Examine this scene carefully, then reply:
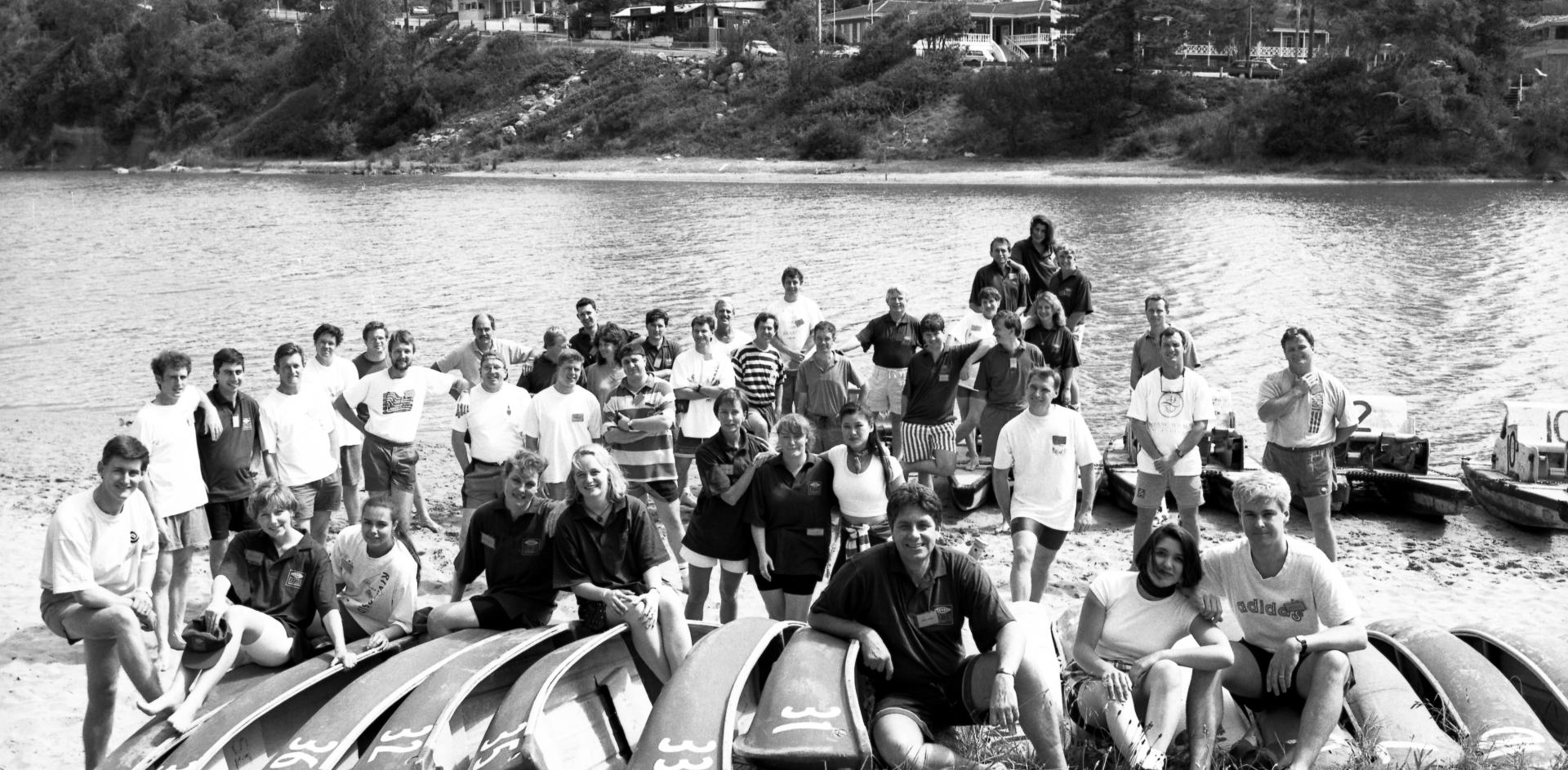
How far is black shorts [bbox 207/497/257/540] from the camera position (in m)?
9.21

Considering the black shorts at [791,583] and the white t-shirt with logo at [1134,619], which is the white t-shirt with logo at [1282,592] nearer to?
the white t-shirt with logo at [1134,619]

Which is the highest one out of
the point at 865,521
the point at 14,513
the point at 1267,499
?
the point at 1267,499

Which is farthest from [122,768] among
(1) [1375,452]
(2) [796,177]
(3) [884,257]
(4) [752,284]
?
(2) [796,177]

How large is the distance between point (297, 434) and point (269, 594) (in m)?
2.14

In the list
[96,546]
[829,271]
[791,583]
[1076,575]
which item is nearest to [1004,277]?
[1076,575]

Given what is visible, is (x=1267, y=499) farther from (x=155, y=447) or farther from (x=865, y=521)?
(x=155, y=447)

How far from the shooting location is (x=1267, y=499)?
6.49m

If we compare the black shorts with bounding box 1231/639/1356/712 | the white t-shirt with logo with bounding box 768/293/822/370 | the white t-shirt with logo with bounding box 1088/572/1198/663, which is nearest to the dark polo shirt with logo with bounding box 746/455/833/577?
the white t-shirt with logo with bounding box 1088/572/1198/663

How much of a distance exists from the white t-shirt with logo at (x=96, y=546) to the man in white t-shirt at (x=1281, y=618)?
5.58 metres

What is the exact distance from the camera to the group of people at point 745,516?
6.64 m

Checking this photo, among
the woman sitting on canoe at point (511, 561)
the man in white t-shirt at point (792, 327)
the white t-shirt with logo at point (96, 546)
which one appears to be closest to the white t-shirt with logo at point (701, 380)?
the man in white t-shirt at point (792, 327)

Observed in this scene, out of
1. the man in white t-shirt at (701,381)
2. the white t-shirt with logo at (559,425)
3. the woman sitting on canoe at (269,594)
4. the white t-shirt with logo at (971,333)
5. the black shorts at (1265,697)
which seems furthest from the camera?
the white t-shirt with logo at (971,333)

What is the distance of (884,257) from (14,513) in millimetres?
24852

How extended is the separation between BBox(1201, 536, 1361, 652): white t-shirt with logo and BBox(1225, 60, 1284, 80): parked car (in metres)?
74.3
